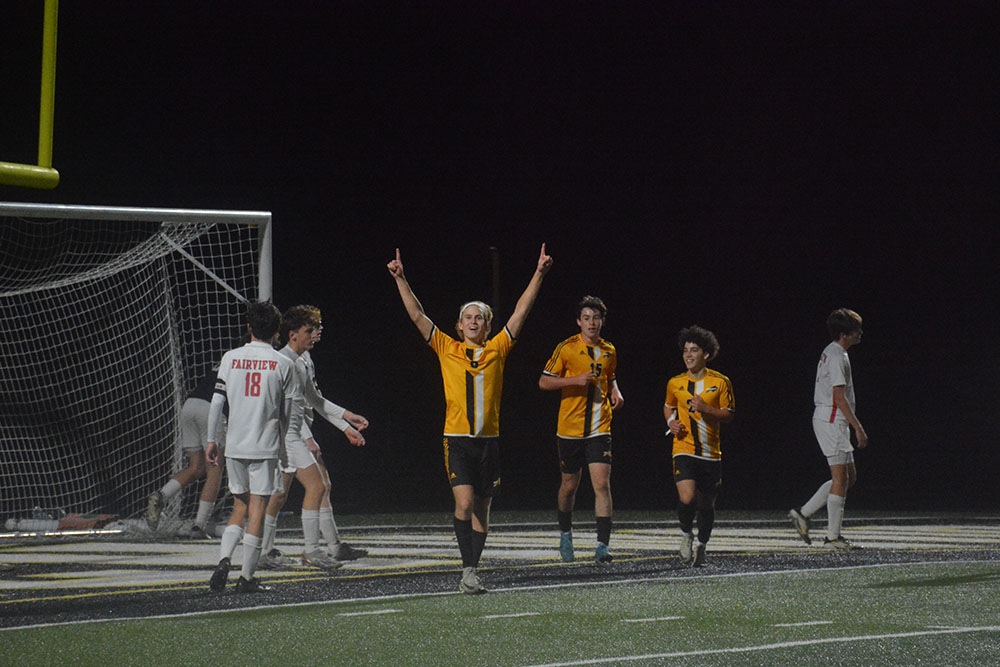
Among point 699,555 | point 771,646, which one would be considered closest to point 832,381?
point 699,555

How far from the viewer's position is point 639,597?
8.00m

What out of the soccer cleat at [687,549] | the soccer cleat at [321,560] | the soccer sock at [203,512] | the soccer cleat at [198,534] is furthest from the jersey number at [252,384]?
the soccer cleat at [198,534]

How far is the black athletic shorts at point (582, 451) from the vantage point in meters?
10.5

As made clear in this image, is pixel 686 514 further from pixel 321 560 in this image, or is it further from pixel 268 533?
pixel 268 533

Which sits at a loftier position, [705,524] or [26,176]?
[26,176]

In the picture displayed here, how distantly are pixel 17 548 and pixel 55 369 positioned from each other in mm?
3898

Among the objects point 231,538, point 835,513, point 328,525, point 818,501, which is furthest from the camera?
point 818,501

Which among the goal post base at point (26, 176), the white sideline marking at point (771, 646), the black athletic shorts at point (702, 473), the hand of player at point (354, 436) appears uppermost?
the goal post base at point (26, 176)

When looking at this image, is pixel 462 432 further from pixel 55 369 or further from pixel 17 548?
pixel 55 369

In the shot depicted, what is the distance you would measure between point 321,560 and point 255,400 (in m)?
1.85

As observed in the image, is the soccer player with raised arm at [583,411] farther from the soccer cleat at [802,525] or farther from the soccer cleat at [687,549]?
the soccer cleat at [802,525]

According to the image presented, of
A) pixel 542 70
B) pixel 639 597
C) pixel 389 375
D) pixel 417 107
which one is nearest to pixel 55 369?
pixel 389 375

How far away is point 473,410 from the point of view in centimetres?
834

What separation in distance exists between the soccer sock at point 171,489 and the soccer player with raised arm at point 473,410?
497cm
